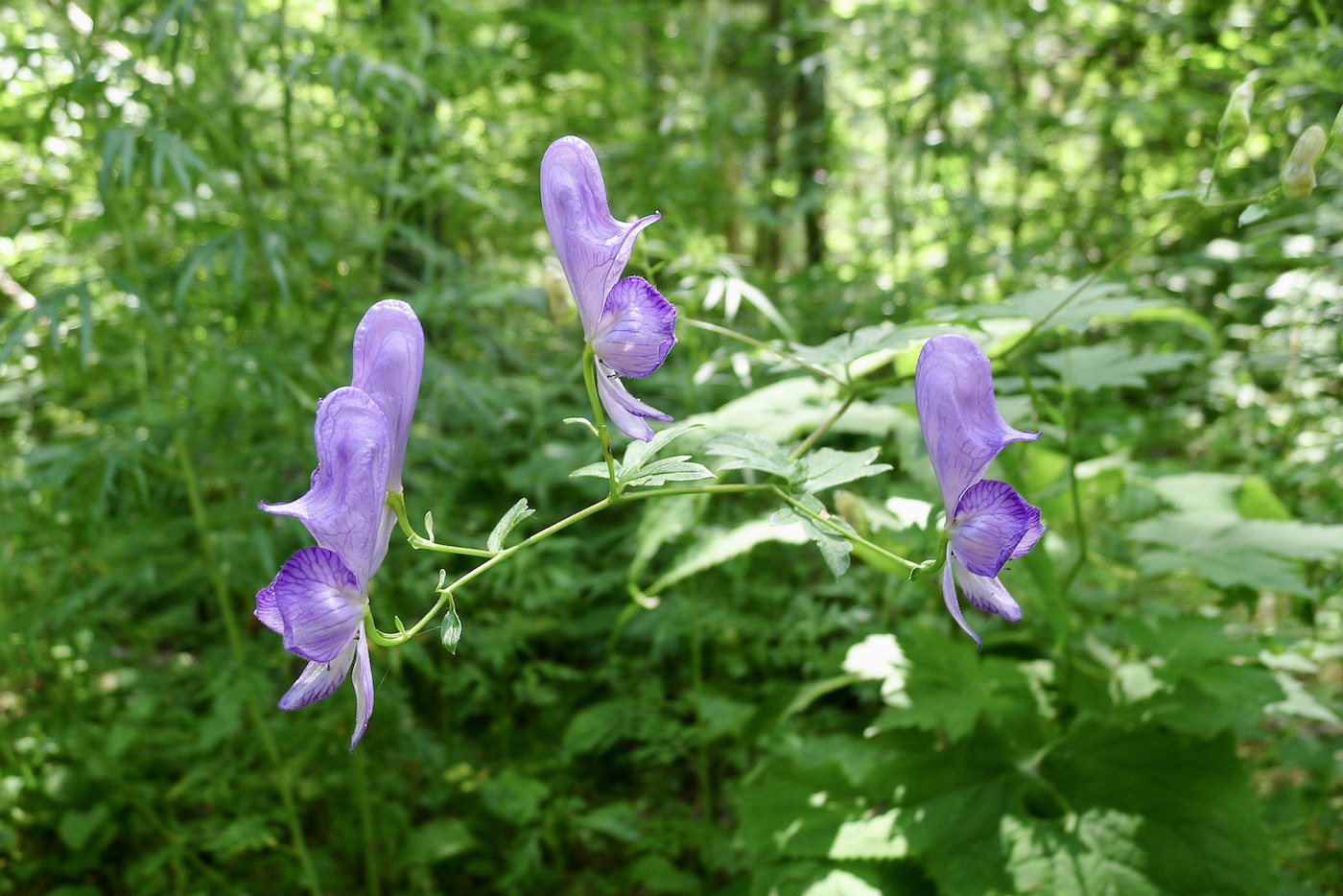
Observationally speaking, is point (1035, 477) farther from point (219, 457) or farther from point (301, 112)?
point (301, 112)

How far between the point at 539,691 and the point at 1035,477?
1.21 metres

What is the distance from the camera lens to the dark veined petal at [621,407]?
0.67 m

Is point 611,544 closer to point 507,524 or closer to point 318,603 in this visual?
point 507,524

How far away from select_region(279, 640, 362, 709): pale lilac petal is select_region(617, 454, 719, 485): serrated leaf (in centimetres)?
24

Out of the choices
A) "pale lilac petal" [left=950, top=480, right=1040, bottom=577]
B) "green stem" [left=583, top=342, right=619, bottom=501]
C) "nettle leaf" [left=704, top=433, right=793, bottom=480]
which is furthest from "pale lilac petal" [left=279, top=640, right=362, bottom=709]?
"pale lilac petal" [left=950, top=480, right=1040, bottom=577]

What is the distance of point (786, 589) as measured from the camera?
2.11m

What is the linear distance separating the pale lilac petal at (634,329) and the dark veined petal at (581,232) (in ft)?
0.04

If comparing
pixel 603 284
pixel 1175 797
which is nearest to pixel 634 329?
pixel 603 284

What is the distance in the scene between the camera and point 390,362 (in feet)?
2.17

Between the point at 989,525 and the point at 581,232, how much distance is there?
38 cm

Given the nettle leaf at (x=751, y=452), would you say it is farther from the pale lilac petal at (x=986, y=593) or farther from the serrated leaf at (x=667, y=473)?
the pale lilac petal at (x=986, y=593)

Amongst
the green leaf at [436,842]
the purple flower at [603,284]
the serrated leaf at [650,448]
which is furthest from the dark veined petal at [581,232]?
the green leaf at [436,842]

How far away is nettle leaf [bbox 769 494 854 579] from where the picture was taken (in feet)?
2.20

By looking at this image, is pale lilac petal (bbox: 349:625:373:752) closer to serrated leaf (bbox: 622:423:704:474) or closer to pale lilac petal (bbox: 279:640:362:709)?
pale lilac petal (bbox: 279:640:362:709)
